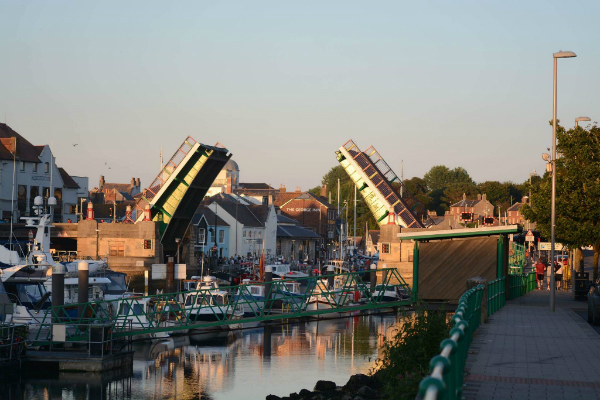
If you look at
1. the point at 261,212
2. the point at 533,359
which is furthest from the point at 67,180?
the point at 533,359

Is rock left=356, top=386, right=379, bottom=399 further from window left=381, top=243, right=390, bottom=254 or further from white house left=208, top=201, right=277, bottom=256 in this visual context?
white house left=208, top=201, right=277, bottom=256

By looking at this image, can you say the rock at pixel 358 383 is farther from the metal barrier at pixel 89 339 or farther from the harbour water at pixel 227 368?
the metal barrier at pixel 89 339

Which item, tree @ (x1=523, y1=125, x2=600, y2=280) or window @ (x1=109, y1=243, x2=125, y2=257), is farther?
window @ (x1=109, y1=243, x2=125, y2=257)

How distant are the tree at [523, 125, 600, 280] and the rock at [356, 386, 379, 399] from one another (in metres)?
17.8

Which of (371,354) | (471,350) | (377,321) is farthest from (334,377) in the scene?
(377,321)

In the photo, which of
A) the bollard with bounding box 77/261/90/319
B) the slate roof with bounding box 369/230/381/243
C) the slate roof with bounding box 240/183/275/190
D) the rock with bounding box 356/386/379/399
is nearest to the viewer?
the rock with bounding box 356/386/379/399

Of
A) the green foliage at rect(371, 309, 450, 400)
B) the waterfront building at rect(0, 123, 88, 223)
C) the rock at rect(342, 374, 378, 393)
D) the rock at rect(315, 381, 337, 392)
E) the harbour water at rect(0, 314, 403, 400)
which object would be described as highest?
the waterfront building at rect(0, 123, 88, 223)

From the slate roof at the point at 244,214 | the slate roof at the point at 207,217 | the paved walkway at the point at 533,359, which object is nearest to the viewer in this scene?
the paved walkway at the point at 533,359

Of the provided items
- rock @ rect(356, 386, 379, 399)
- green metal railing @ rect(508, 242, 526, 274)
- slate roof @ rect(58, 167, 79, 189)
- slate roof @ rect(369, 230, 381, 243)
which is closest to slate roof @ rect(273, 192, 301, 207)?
slate roof @ rect(369, 230, 381, 243)

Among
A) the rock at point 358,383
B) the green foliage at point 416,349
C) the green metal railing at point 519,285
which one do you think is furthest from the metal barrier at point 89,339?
the green metal railing at point 519,285

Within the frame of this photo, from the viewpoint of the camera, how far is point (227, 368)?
24922 mm

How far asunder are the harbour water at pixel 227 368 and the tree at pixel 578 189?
28.7ft

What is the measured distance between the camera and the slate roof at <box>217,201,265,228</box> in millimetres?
79000

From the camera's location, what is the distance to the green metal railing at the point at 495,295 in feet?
72.6
